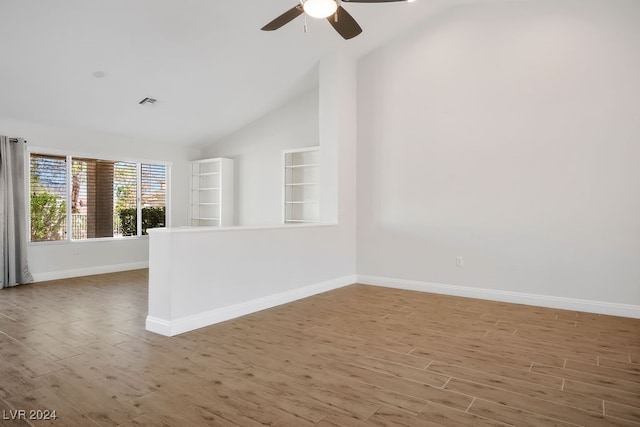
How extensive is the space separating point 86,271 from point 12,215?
1430 millimetres

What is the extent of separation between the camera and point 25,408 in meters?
2.14

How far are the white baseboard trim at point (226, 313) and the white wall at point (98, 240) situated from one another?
3582 millimetres

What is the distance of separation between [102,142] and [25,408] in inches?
217

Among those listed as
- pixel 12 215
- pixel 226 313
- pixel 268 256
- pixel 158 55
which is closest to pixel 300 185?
pixel 268 256

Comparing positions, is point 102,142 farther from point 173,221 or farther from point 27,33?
point 27,33

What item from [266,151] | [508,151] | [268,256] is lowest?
[268,256]

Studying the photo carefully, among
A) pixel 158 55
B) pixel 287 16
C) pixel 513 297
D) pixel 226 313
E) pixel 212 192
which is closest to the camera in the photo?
pixel 287 16

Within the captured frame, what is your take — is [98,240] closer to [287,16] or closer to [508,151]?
[287,16]

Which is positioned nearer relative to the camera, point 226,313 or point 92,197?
point 226,313

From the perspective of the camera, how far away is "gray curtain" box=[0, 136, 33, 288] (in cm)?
547

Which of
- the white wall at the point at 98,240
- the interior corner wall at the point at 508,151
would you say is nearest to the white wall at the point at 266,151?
the white wall at the point at 98,240

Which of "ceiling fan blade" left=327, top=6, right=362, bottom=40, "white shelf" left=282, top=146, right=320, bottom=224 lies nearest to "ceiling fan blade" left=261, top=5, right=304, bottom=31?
"ceiling fan blade" left=327, top=6, right=362, bottom=40

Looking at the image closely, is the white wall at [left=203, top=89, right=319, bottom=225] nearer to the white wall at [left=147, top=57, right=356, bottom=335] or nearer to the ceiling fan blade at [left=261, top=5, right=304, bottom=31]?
the white wall at [left=147, top=57, right=356, bottom=335]

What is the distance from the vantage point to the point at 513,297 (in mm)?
4695
